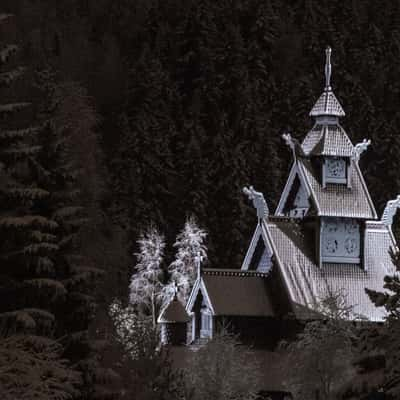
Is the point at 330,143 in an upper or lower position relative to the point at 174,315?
upper

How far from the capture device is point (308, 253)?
7725 cm

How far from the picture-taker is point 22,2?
152 meters

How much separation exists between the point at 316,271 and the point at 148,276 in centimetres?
2966

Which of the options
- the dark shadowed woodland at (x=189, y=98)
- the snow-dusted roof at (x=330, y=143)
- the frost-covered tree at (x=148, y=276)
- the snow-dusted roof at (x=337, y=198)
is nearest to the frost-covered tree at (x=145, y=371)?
the dark shadowed woodland at (x=189, y=98)

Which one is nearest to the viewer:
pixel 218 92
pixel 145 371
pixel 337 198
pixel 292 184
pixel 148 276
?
pixel 145 371

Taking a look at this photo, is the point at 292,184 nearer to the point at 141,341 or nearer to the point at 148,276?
the point at 148,276

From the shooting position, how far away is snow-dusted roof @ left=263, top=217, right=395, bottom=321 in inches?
2948

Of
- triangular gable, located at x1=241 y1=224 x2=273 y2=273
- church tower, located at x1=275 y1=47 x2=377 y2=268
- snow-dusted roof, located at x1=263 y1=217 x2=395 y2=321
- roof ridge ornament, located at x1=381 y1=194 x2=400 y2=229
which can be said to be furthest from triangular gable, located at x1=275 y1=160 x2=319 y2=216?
roof ridge ornament, located at x1=381 y1=194 x2=400 y2=229

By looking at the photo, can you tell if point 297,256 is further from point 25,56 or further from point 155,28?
point 155,28

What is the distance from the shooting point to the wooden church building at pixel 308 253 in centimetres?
7369

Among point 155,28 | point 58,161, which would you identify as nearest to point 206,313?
point 58,161

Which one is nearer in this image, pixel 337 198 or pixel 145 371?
pixel 145 371

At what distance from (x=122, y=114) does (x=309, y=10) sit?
95.0 feet

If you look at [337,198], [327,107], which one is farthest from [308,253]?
[327,107]
